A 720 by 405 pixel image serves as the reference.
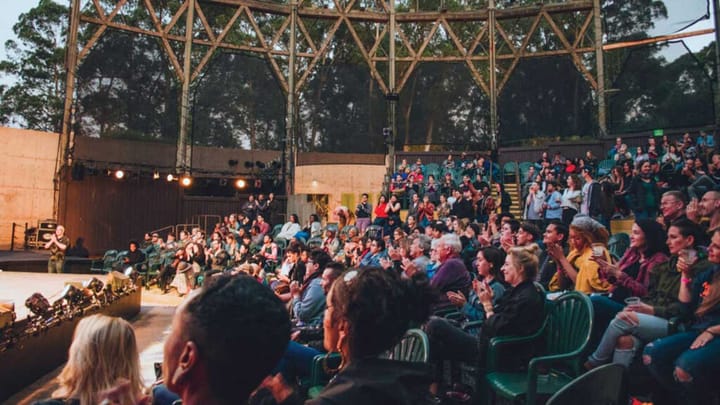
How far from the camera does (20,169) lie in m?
13.5

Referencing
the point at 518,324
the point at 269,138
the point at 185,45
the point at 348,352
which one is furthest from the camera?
the point at 269,138

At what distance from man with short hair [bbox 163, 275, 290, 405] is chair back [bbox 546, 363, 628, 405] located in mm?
852

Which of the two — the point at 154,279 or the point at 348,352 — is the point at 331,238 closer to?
the point at 154,279

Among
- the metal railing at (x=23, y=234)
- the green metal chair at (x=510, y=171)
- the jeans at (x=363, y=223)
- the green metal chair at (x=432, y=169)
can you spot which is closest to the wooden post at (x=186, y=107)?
the metal railing at (x=23, y=234)

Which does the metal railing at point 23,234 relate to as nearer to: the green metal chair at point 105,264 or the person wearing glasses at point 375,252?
the green metal chair at point 105,264

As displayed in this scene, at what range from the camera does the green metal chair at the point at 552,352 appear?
2.48 m

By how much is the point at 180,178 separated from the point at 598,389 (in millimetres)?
15692

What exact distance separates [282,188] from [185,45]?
5650mm

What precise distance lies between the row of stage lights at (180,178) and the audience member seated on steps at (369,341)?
1423 centimetres

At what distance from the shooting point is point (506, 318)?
288 centimetres

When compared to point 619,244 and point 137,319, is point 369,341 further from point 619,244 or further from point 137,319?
point 137,319

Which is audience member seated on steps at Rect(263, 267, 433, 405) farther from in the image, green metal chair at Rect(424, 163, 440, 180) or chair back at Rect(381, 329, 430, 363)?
green metal chair at Rect(424, 163, 440, 180)

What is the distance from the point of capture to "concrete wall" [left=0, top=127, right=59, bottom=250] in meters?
13.2

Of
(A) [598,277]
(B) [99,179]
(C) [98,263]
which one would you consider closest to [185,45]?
(B) [99,179]
